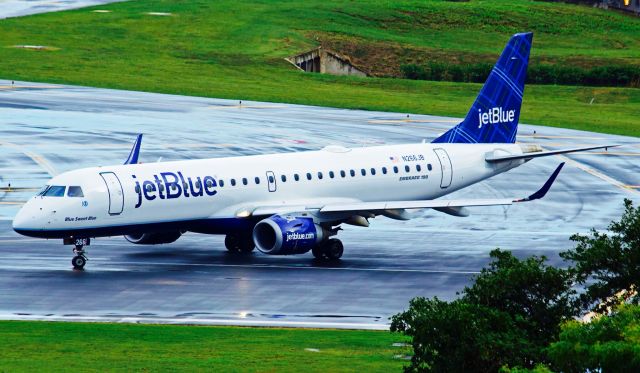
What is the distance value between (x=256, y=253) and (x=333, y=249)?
3517 millimetres

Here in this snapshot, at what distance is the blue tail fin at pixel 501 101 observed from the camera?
56322 millimetres

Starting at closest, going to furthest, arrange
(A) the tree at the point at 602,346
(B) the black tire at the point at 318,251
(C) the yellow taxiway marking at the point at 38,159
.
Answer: (A) the tree at the point at 602,346, (B) the black tire at the point at 318,251, (C) the yellow taxiway marking at the point at 38,159

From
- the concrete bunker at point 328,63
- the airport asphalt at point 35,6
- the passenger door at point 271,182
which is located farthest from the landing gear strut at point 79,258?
the airport asphalt at point 35,6

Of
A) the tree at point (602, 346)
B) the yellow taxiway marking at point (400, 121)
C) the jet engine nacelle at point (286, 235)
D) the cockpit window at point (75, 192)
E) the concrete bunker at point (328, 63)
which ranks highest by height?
the concrete bunker at point (328, 63)

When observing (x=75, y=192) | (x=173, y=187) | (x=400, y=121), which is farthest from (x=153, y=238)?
(x=400, y=121)

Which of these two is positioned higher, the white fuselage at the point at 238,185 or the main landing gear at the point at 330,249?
the white fuselage at the point at 238,185

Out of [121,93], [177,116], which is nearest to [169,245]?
[177,116]

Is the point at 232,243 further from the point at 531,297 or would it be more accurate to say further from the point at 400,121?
the point at 400,121

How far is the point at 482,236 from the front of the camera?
54.2 meters

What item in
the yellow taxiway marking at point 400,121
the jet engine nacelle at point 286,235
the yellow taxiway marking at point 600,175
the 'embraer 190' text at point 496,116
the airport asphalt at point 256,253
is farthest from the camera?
the yellow taxiway marking at point 400,121

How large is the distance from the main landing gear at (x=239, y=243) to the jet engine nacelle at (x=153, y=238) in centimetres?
192

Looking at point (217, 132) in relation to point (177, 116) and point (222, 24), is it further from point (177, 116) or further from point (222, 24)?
point (222, 24)

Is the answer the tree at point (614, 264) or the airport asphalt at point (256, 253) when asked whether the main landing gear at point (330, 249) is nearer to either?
the airport asphalt at point (256, 253)

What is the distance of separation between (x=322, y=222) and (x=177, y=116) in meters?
39.3
